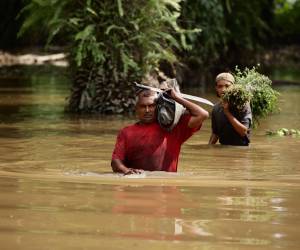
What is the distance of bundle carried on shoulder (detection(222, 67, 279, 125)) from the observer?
12.8 m

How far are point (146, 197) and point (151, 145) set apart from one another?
69.1 inches

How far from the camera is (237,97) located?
42.0 ft

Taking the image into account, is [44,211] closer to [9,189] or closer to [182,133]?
[9,189]

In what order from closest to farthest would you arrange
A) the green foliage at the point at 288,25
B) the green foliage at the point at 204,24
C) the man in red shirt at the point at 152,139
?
the man in red shirt at the point at 152,139
the green foliage at the point at 204,24
the green foliage at the point at 288,25

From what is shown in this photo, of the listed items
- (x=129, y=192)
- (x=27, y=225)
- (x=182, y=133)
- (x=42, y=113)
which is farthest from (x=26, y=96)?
(x=27, y=225)

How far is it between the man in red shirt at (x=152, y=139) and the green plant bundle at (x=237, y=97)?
10.7 feet

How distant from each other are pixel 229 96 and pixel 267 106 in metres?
1.06

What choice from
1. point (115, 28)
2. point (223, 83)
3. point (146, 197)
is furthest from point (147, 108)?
point (115, 28)

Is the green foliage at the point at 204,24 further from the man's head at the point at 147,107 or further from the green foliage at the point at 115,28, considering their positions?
the man's head at the point at 147,107

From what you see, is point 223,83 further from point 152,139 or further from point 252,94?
point 152,139

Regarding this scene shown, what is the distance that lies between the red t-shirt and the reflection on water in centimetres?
21

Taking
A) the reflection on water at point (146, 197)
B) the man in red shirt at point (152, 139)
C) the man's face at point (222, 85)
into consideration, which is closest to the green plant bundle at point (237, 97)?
the man's face at point (222, 85)

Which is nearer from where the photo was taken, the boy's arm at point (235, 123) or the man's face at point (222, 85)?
the boy's arm at point (235, 123)

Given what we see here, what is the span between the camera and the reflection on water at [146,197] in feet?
20.2
